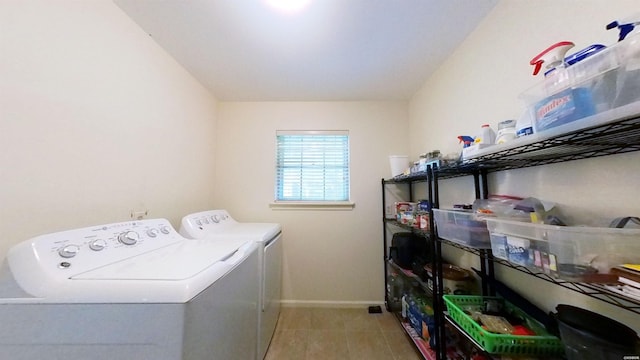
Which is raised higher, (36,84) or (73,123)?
(36,84)

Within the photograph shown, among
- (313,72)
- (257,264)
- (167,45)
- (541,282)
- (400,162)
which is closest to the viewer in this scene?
(541,282)

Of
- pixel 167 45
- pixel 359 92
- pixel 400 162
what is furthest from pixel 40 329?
pixel 359 92

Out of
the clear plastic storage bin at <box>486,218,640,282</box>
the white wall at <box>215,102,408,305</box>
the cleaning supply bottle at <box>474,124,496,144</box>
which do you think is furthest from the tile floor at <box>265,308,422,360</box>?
the cleaning supply bottle at <box>474,124,496,144</box>

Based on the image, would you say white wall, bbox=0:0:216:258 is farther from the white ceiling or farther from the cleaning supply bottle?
the cleaning supply bottle

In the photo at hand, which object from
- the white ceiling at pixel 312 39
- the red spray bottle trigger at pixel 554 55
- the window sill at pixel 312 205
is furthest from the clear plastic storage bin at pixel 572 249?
the window sill at pixel 312 205

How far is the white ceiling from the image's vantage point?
4.08ft

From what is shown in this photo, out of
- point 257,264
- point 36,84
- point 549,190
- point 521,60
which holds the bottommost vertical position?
point 257,264

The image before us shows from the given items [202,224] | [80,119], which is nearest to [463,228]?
[202,224]

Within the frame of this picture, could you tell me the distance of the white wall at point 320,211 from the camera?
90.0 inches

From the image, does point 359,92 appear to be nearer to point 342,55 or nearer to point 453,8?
point 342,55

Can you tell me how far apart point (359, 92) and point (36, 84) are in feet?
6.98

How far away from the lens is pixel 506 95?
1.19 metres

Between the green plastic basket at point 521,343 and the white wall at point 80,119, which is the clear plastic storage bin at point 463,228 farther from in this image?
the white wall at point 80,119

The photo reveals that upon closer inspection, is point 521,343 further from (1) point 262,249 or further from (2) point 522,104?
(1) point 262,249
